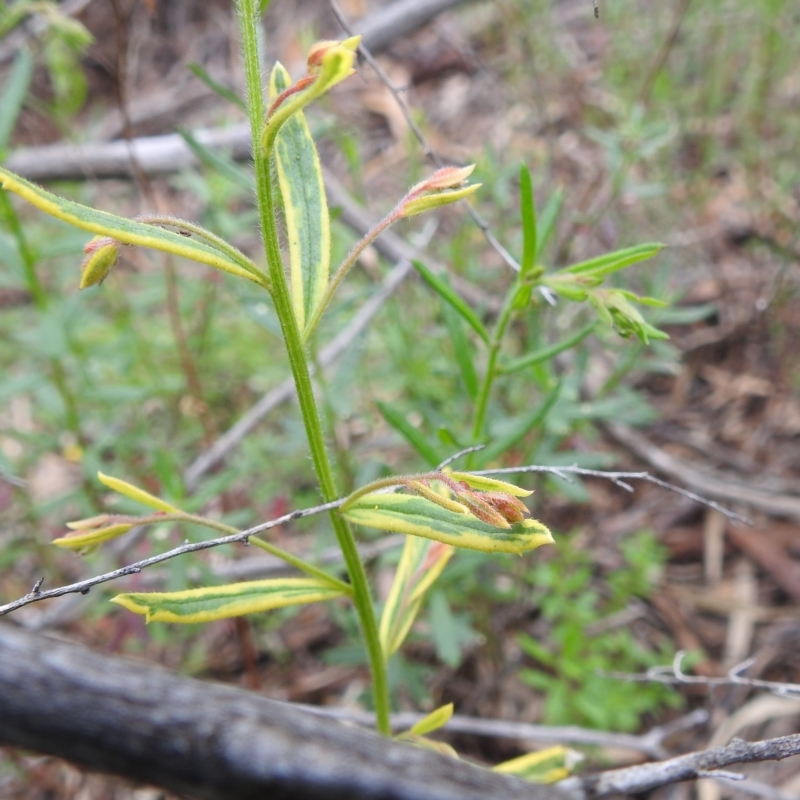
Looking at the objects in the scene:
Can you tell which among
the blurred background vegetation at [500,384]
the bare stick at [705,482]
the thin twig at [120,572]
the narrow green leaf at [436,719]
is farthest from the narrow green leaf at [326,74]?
the bare stick at [705,482]

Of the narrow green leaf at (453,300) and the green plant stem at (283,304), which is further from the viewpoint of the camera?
the narrow green leaf at (453,300)

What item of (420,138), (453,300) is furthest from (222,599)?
(420,138)

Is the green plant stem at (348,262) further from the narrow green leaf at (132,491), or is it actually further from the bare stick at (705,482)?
the bare stick at (705,482)

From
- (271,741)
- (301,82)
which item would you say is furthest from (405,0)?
(271,741)

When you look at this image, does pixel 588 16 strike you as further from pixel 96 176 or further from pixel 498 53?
pixel 96 176

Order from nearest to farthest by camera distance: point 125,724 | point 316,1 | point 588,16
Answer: point 125,724
point 588,16
point 316,1

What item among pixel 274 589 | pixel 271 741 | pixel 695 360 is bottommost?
pixel 695 360

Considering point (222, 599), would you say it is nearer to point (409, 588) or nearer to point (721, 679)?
point (409, 588)
